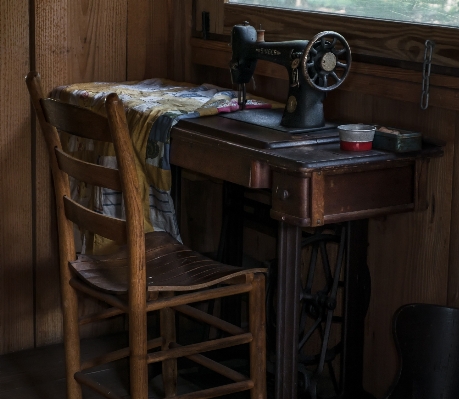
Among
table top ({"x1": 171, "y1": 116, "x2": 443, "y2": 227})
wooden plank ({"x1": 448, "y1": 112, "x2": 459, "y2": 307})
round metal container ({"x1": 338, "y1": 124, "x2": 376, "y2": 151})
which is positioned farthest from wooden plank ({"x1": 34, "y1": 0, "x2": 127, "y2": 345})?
wooden plank ({"x1": 448, "y1": 112, "x2": 459, "y2": 307})

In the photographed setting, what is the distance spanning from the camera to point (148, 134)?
8.70 ft

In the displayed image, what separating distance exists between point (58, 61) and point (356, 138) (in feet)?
4.63

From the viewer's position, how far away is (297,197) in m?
2.15

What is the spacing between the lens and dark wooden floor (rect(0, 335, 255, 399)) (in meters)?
2.98

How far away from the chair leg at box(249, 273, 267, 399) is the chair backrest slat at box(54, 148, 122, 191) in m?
0.48

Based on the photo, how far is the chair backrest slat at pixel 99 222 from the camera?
222cm

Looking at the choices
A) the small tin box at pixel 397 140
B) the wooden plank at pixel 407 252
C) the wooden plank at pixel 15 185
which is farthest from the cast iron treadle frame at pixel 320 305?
the wooden plank at pixel 15 185

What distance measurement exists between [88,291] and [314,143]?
2.44 ft

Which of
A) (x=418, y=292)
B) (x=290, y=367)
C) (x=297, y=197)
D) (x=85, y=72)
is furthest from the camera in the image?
Answer: (x=85, y=72)

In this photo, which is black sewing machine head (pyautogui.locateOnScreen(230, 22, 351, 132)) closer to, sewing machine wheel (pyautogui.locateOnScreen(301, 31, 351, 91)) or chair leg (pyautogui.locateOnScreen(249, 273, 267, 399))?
sewing machine wheel (pyautogui.locateOnScreen(301, 31, 351, 91))

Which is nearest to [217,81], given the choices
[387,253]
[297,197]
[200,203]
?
[200,203]

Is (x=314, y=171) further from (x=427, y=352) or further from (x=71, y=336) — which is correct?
(x=71, y=336)

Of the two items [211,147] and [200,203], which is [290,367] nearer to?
[211,147]

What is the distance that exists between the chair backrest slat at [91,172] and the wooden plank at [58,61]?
889mm
